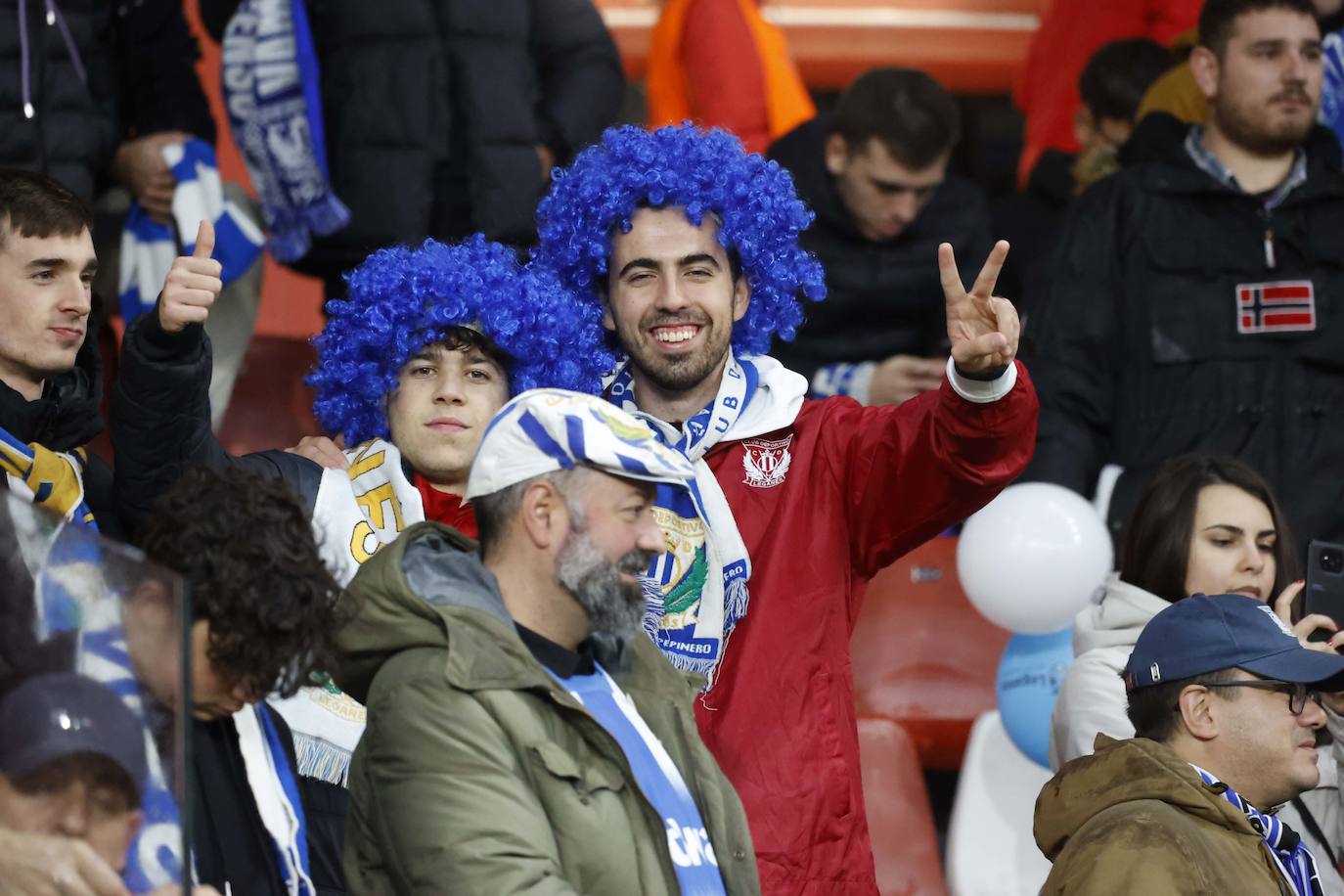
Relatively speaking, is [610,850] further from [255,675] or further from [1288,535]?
[1288,535]

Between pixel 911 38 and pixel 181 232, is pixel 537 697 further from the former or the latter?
pixel 911 38

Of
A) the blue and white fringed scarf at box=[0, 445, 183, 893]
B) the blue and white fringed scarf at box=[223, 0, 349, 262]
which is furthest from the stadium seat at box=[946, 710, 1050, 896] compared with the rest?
the blue and white fringed scarf at box=[0, 445, 183, 893]

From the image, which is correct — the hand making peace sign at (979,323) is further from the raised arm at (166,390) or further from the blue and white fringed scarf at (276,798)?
the blue and white fringed scarf at (276,798)

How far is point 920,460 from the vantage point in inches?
168

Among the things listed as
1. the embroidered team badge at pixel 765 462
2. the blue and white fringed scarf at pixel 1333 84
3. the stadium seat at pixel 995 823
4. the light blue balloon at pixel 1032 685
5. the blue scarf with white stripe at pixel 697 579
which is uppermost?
the blue and white fringed scarf at pixel 1333 84

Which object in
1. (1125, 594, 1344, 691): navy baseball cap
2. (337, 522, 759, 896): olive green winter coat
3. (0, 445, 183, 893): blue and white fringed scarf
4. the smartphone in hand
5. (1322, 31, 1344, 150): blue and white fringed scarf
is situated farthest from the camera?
(1322, 31, 1344, 150): blue and white fringed scarf

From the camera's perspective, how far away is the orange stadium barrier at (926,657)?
20.9 feet

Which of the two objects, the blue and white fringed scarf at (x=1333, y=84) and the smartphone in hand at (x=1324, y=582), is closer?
the smartphone in hand at (x=1324, y=582)

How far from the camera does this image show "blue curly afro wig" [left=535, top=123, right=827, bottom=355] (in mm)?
4812

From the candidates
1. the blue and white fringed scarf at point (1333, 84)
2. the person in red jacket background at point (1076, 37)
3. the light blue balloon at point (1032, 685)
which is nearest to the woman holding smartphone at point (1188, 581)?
the light blue balloon at point (1032, 685)

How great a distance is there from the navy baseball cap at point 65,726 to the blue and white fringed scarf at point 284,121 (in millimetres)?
3976

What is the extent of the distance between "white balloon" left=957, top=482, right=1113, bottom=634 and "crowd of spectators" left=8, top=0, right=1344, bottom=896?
47 centimetres

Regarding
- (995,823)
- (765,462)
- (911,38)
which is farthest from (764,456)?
(911,38)

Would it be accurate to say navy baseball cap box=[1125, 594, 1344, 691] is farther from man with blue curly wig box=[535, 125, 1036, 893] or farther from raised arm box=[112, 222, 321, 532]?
raised arm box=[112, 222, 321, 532]
